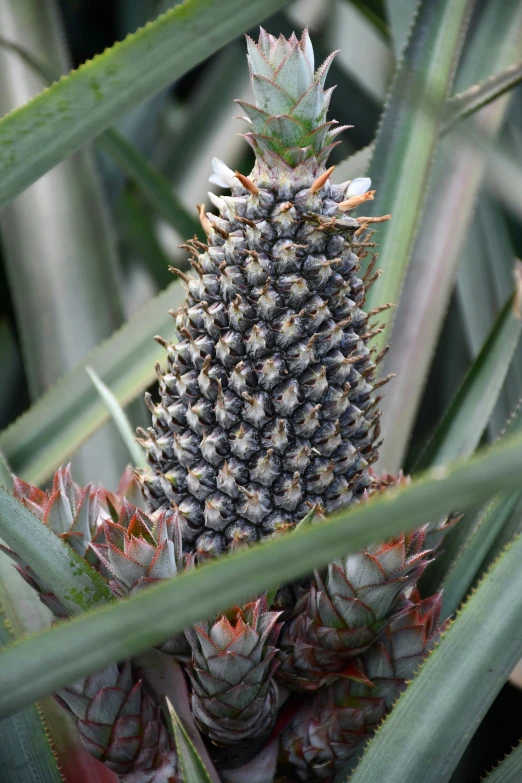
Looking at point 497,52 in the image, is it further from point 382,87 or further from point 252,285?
point 252,285

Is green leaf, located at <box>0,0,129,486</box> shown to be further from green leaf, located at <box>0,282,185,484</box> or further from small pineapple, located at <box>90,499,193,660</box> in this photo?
small pineapple, located at <box>90,499,193,660</box>

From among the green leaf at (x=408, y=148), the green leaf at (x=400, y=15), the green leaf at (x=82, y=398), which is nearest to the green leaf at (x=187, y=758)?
the green leaf at (x=82, y=398)

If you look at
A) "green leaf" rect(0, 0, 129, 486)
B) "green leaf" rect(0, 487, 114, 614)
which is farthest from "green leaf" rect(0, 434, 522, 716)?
"green leaf" rect(0, 0, 129, 486)

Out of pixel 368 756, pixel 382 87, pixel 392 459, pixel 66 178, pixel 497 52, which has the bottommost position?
pixel 368 756

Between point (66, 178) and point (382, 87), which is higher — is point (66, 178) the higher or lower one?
the higher one

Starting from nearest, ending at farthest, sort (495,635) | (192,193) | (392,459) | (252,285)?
(495,635) < (252,285) < (392,459) < (192,193)

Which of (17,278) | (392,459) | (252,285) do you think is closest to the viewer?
(252,285)

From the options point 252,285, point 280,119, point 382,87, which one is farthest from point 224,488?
point 382,87
